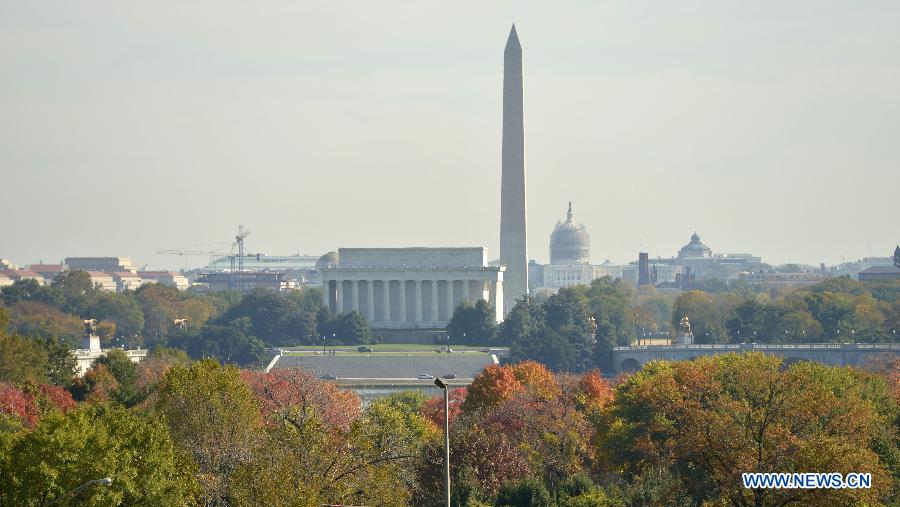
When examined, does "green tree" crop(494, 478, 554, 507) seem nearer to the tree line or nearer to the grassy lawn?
the tree line

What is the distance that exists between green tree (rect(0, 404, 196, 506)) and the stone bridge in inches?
3430

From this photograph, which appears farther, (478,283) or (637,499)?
(478,283)

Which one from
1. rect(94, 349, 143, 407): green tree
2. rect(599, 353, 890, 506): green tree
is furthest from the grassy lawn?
rect(599, 353, 890, 506): green tree

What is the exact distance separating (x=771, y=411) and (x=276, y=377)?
4085cm

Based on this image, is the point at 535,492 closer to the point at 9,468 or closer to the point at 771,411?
the point at 771,411

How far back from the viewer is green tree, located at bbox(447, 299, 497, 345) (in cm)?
15325

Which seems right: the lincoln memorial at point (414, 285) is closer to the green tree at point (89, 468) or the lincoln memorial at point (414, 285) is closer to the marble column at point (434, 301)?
the marble column at point (434, 301)

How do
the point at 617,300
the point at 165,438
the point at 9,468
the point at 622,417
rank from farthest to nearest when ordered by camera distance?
1. the point at 617,300
2. the point at 622,417
3. the point at 165,438
4. the point at 9,468

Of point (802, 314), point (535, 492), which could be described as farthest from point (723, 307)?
point (535, 492)

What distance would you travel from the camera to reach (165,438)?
167 ft

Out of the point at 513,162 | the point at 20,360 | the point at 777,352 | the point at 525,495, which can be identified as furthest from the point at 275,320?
the point at 525,495

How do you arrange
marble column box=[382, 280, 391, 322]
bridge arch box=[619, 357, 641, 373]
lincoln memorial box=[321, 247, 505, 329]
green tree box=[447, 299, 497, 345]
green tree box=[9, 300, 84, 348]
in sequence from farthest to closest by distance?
lincoln memorial box=[321, 247, 505, 329]
marble column box=[382, 280, 391, 322]
green tree box=[447, 299, 497, 345]
bridge arch box=[619, 357, 641, 373]
green tree box=[9, 300, 84, 348]

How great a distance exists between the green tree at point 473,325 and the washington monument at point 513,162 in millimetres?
6585

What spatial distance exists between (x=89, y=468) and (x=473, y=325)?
107432 millimetres
